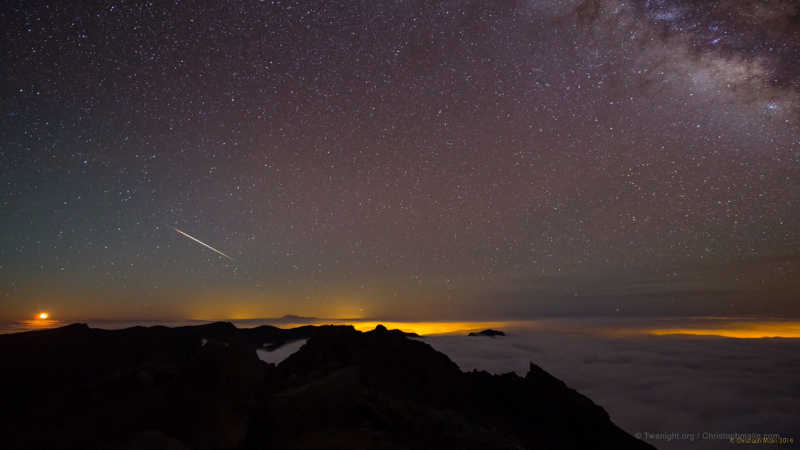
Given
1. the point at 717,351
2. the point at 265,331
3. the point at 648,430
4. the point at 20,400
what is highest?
the point at 20,400

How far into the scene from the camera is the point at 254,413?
7.29 m

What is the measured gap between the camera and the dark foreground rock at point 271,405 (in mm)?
6738

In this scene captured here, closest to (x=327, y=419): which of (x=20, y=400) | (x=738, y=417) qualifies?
(x=20, y=400)

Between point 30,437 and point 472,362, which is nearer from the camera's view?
point 30,437

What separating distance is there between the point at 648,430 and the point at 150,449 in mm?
45617

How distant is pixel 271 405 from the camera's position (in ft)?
24.6

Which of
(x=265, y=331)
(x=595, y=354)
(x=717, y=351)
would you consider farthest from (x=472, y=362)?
(x=717, y=351)

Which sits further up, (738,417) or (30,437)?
(30,437)

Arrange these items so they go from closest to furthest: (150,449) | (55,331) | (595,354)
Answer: (150,449) < (55,331) < (595,354)

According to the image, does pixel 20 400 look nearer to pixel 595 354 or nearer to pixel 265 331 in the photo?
pixel 265 331

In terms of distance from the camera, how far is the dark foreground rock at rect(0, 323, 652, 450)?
22.1ft

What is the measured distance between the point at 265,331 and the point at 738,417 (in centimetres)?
7387

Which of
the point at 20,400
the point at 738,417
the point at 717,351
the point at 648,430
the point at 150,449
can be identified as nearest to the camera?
the point at 150,449

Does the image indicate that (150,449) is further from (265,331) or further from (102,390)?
(265,331)
